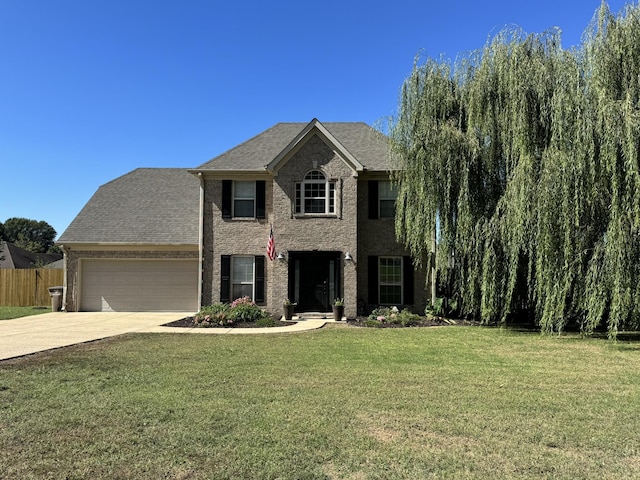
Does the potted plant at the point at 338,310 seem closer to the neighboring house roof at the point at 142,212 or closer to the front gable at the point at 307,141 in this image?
the front gable at the point at 307,141

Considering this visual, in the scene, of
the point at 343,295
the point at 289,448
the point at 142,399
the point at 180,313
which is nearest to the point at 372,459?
the point at 289,448

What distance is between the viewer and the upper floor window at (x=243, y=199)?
53.4 ft

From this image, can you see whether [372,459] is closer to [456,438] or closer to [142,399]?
[456,438]

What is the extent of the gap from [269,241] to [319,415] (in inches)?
441

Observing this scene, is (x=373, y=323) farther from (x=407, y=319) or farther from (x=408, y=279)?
(x=408, y=279)

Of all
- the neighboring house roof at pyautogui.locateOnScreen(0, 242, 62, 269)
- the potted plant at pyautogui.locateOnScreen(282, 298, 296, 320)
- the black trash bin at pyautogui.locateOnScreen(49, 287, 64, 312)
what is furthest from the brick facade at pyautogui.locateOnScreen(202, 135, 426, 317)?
the neighboring house roof at pyautogui.locateOnScreen(0, 242, 62, 269)

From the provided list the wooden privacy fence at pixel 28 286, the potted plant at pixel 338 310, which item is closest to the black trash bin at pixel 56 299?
the wooden privacy fence at pixel 28 286

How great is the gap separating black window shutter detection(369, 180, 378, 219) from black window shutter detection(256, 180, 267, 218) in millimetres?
3910

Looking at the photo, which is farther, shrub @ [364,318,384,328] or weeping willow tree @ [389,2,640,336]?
shrub @ [364,318,384,328]

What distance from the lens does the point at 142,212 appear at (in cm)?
1886

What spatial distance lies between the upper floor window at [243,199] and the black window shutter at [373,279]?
170 inches

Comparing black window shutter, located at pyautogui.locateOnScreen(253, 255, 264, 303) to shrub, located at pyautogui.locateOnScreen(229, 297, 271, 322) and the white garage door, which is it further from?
the white garage door

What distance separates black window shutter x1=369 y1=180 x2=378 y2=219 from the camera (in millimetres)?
16125

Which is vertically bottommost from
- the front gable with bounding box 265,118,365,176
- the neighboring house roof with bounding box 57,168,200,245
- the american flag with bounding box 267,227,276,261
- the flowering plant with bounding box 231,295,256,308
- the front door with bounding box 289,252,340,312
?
the flowering plant with bounding box 231,295,256,308
